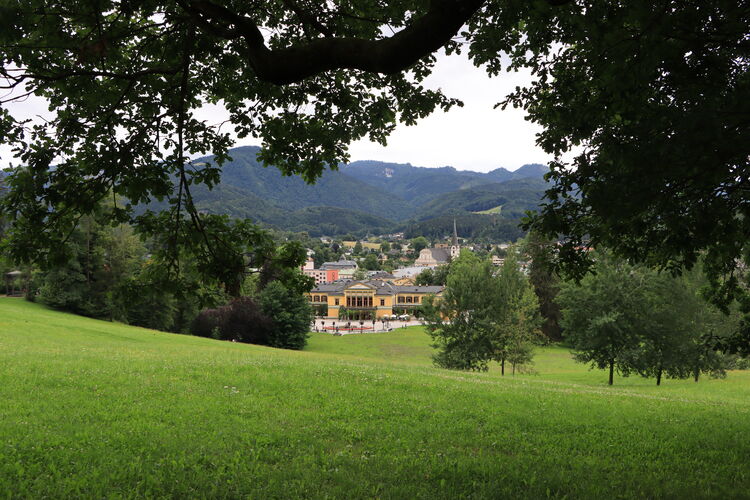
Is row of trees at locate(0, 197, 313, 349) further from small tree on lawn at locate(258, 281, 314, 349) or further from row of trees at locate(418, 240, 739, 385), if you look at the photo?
row of trees at locate(418, 240, 739, 385)

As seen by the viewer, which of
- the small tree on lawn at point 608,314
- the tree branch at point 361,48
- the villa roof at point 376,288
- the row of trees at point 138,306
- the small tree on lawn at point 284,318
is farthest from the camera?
the villa roof at point 376,288

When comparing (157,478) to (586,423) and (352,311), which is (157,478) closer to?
(586,423)

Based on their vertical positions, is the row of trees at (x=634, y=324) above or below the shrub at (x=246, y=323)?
above

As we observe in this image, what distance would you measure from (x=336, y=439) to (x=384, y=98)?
5165 mm

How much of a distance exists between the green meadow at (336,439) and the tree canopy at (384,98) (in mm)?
2648

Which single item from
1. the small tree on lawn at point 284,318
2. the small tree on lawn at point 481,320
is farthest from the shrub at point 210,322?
the small tree on lawn at point 481,320

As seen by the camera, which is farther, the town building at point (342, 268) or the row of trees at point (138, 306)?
the town building at point (342, 268)

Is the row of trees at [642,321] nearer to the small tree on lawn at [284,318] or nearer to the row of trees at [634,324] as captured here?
the row of trees at [634,324]

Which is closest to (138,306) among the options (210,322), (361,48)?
(210,322)

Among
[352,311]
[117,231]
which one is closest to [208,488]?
[117,231]

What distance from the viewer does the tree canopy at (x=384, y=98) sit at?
378 centimetres

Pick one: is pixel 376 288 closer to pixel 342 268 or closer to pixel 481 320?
pixel 342 268

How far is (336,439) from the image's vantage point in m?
6.95

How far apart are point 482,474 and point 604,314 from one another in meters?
Answer: 21.9
